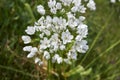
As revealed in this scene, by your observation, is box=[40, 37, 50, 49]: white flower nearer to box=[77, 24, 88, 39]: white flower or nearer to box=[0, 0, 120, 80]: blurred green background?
box=[77, 24, 88, 39]: white flower

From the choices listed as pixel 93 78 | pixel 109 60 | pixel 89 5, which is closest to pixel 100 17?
pixel 109 60

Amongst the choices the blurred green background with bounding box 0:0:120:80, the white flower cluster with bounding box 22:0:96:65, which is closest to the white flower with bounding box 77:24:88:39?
the white flower cluster with bounding box 22:0:96:65

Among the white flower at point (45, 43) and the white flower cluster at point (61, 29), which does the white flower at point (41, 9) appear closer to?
the white flower cluster at point (61, 29)

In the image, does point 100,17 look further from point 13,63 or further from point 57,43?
point 57,43

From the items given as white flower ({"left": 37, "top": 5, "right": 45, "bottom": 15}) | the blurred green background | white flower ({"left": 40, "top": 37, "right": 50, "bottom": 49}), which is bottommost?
the blurred green background

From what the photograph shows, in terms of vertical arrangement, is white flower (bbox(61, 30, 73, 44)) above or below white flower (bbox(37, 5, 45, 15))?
below

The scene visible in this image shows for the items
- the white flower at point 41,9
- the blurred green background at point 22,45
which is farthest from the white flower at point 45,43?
the blurred green background at point 22,45

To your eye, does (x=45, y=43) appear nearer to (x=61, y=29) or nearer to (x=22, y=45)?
(x=61, y=29)

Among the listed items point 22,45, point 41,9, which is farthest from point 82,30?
point 22,45
